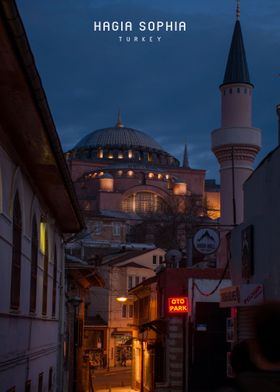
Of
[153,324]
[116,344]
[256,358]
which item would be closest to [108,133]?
[116,344]

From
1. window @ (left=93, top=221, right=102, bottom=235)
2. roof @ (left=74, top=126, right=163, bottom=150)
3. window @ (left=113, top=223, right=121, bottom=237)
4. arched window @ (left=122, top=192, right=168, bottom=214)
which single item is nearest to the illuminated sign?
window @ (left=93, top=221, right=102, bottom=235)

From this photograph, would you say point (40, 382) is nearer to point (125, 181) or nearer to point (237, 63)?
point (237, 63)

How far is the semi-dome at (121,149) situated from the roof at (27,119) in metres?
116

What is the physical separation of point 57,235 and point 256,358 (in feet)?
53.3

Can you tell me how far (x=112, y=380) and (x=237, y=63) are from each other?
26.1 m

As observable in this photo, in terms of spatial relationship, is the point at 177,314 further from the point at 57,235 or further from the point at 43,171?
the point at 43,171

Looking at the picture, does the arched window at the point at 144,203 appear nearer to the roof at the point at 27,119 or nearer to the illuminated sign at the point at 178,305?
the illuminated sign at the point at 178,305

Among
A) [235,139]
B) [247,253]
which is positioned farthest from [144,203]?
[247,253]

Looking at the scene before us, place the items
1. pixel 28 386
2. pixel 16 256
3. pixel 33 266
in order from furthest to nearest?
pixel 33 266 → pixel 28 386 → pixel 16 256

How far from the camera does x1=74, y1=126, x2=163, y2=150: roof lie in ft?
443

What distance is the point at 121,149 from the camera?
439ft

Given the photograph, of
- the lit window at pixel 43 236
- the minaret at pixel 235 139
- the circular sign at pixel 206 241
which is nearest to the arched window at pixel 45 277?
the lit window at pixel 43 236

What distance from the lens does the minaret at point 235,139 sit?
55.6 meters

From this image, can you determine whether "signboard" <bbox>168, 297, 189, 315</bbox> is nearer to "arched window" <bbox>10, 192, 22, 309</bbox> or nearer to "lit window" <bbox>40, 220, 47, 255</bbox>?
"lit window" <bbox>40, 220, 47, 255</bbox>
